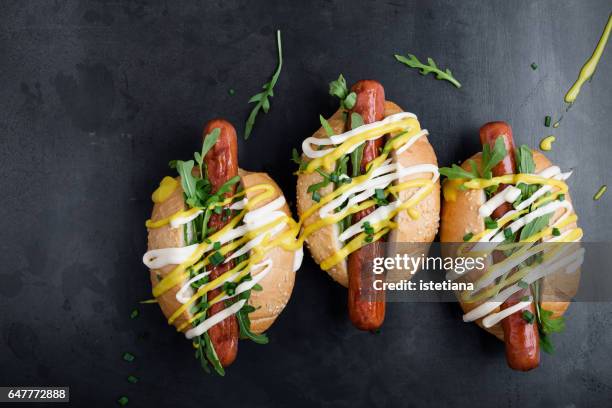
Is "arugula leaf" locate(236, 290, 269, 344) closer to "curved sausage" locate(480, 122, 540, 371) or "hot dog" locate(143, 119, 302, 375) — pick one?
"hot dog" locate(143, 119, 302, 375)

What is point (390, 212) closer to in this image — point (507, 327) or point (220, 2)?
point (507, 327)

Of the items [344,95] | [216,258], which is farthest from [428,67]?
[216,258]

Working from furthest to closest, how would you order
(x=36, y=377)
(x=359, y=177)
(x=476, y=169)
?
(x=36, y=377) < (x=476, y=169) < (x=359, y=177)

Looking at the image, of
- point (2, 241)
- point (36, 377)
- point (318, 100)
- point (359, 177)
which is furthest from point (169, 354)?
point (318, 100)

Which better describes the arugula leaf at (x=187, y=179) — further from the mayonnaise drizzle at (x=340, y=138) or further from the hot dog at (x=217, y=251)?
the mayonnaise drizzle at (x=340, y=138)

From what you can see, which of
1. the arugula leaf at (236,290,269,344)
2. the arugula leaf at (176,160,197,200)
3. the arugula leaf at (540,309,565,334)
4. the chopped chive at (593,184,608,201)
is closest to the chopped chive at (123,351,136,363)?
the arugula leaf at (236,290,269,344)

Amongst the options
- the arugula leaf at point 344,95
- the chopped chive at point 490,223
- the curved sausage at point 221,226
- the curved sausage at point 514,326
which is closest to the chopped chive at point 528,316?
the curved sausage at point 514,326

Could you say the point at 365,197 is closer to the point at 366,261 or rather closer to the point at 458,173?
the point at 366,261
